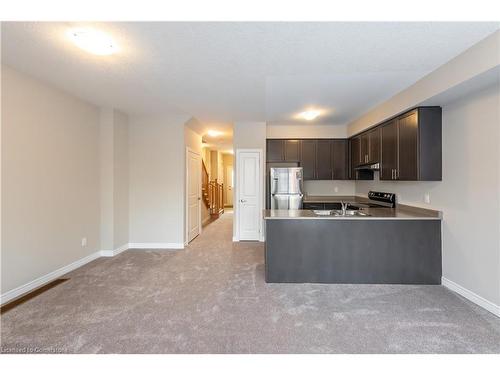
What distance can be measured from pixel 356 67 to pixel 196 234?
4.74m

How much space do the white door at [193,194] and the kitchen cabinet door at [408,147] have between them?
386 centimetres

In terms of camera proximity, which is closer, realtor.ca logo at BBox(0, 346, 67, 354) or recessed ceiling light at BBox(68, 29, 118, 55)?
realtor.ca logo at BBox(0, 346, 67, 354)

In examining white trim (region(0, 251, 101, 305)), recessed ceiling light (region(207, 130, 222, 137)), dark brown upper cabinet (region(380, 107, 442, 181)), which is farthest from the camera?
recessed ceiling light (region(207, 130, 222, 137))

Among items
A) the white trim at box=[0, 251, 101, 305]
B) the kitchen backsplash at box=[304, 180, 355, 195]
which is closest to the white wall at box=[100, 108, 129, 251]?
the white trim at box=[0, 251, 101, 305]

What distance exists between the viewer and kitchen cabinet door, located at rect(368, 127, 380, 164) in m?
4.42

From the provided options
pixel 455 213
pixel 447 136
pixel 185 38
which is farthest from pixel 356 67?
pixel 455 213

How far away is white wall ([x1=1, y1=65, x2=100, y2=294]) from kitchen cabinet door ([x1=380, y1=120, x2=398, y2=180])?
4888mm

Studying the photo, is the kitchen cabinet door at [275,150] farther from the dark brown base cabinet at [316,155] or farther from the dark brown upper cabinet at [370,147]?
the dark brown upper cabinet at [370,147]

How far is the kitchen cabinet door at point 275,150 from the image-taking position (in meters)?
5.87

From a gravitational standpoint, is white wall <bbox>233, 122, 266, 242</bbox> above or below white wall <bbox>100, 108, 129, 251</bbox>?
above

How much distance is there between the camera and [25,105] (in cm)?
303

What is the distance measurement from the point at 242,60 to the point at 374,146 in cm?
306

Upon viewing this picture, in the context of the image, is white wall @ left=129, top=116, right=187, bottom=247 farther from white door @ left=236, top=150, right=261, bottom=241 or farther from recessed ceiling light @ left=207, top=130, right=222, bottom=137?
recessed ceiling light @ left=207, top=130, right=222, bottom=137
